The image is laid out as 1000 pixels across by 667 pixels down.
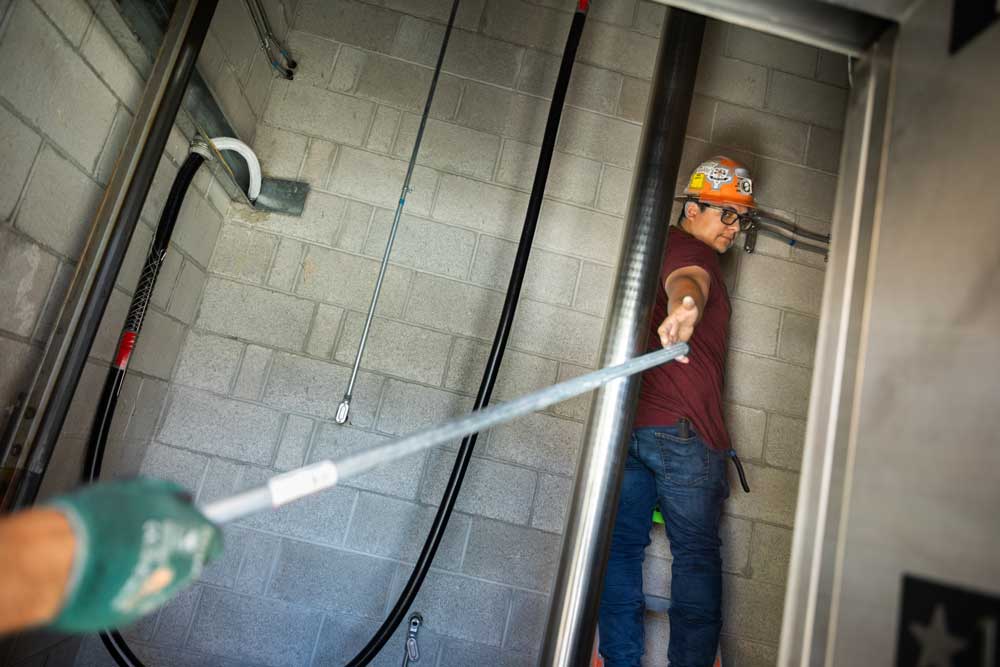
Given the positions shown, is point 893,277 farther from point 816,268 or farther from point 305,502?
point 816,268

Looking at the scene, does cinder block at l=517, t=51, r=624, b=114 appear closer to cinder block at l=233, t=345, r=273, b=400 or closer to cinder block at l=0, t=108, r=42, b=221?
cinder block at l=233, t=345, r=273, b=400

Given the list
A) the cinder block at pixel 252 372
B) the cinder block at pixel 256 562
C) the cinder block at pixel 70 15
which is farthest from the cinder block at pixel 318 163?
the cinder block at pixel 256 562

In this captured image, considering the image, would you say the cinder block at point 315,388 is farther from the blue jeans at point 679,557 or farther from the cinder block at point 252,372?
the blue jeans at point 679,557

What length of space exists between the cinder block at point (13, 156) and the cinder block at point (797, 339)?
221 cm

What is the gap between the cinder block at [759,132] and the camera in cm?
244

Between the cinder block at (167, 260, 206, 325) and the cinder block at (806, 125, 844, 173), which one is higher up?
the cinder block at (806, 125, 844, 173)

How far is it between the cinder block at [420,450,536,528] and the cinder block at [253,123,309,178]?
3.56 ft

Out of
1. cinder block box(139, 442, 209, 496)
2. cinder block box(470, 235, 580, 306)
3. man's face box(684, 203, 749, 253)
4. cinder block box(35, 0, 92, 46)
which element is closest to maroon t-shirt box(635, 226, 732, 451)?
man's face box(684, 203, 749, 253)

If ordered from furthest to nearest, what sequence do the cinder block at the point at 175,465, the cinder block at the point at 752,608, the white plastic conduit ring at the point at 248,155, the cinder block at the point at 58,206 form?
the cinder block at the point at 752,608, the cinder block at the point at 175,465, the white plastic conduit ring at the point at 248,155, the cinder block at the point at 58,206

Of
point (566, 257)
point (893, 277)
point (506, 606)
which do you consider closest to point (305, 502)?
point (506, 606)

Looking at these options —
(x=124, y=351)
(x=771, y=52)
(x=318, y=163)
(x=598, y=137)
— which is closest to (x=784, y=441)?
(x=598, y=137)

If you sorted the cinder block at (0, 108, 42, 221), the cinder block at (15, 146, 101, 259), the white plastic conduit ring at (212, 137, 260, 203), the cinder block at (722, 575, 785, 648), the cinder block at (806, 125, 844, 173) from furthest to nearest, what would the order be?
the cinder block at (806, 125, 844, 173)
the cinder block at (722, 575, 785, 648)
the white plastic conduit ring at (212, 137, 260, 203)
the cinder block at (15, 146, 101, 259)
the cinder block at (0, 108, 42, 221)

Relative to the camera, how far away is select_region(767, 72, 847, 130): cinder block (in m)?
2.49

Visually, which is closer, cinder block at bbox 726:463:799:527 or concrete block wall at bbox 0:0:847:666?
concrete block wall at bbox 0:0:847:666
